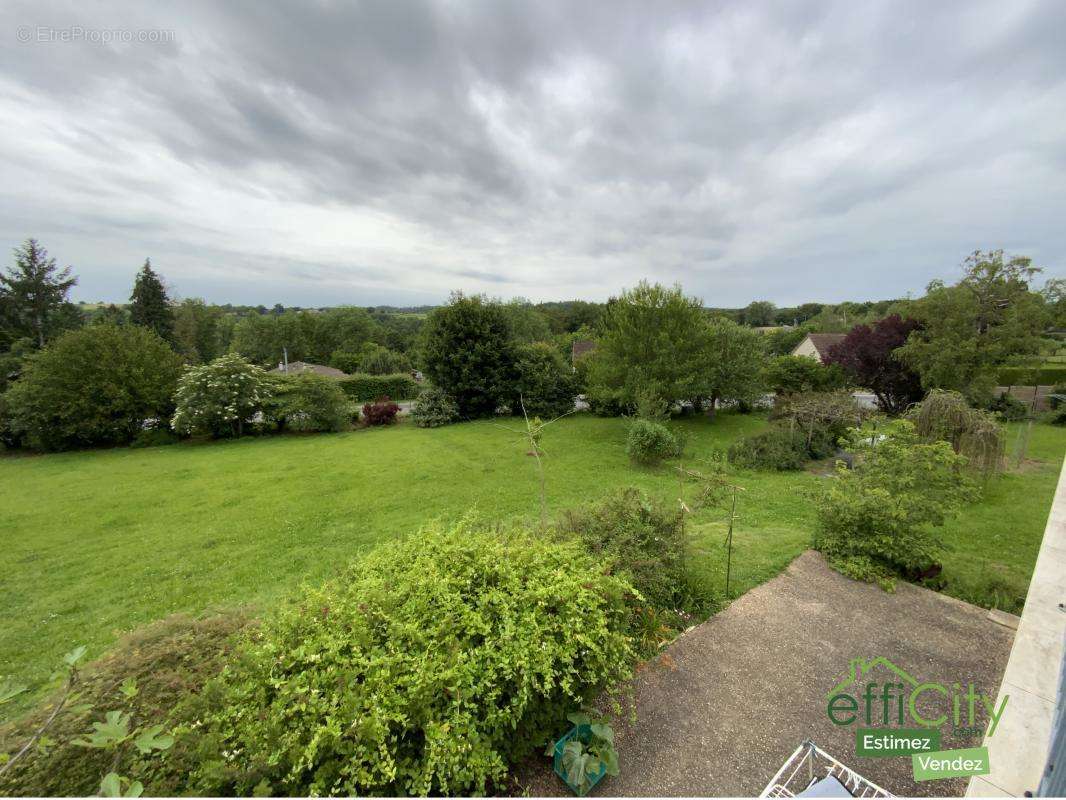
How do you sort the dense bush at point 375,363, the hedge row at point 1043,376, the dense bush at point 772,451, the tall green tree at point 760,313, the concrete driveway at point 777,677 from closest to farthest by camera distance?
the concrete driveway at point 777,677
the dense bush at point 772,451
the hedge row at point 1043,376
the dense bush at point 375,363
the tall green tree at point 760,313

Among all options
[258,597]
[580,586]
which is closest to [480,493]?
[258,597]

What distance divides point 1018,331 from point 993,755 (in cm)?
1837

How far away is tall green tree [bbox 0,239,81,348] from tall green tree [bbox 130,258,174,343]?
395 centimetres

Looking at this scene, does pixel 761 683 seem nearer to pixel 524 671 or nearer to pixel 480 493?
pixel 524 671

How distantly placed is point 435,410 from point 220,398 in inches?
322

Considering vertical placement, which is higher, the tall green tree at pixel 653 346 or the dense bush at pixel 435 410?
the tall green tree at pixel 653 346

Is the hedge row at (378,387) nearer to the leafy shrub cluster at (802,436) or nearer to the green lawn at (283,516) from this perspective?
the green lawn at (283,516)

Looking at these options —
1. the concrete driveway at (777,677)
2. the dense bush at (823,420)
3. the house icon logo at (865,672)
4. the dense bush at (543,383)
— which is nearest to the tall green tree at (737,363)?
the dense bush at (823,420)

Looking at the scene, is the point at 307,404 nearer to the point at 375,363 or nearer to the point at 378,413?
the point at 378,413

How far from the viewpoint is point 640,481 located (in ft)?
33.5

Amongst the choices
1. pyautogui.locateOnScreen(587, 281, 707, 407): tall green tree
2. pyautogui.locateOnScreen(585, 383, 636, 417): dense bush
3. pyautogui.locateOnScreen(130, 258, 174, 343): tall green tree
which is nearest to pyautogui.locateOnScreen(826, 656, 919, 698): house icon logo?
pyautogui.locateOnScreen(587, 281, 707, 407): tall green tree

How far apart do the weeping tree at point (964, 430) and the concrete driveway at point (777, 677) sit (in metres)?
6.80

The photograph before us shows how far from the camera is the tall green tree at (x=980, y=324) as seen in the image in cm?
1368

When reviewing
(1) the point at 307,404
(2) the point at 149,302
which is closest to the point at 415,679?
(1) the point at 307,404
